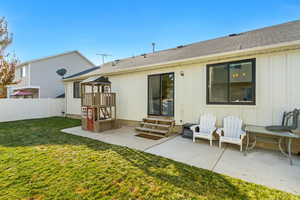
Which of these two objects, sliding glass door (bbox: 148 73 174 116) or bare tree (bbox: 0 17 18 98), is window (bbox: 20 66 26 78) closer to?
bare tree (bbox: 0 17 18 98)

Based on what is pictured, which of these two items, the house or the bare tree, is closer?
the house

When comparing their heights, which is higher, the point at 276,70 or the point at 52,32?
the point at 52,32

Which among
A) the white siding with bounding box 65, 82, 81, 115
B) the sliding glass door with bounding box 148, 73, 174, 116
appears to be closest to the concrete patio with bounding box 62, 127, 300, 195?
the sliding glass door with bounding box 148, 73, 174, 116

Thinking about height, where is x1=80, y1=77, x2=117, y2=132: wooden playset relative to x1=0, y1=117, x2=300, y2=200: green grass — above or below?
above

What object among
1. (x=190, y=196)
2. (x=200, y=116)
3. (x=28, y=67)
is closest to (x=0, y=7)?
(x=28, y=67)

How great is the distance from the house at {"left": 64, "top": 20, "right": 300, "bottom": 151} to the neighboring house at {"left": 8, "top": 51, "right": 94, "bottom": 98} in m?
10.5

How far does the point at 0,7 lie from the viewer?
8750 mm

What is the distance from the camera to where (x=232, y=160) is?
11.5 ft

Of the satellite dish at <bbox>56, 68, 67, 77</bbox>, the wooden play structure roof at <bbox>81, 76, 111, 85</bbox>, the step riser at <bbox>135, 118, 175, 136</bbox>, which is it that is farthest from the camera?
the satellite dish at <bbox>56, 68, 67, 77</bbox>

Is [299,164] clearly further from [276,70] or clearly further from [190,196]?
[190,196]

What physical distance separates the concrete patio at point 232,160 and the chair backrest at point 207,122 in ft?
1.60

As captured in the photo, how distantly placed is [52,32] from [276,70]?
568 inches

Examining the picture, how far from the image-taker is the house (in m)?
4.08

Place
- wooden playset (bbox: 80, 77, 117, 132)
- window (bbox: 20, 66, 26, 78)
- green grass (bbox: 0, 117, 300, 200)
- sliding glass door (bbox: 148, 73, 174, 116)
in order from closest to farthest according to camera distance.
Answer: green grass (bbox: 0, 117, 300, 200)
sliding glass door (bbox: 148, 73, 174, 116)
wooden playset (bbox: 80, 77, 117, 132)
window (bbox: 20, 66, 26, 78)
